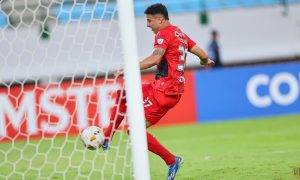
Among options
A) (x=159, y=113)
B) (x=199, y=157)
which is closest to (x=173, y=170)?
(x=159, y=113)

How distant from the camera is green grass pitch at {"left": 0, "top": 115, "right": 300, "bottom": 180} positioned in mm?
7211

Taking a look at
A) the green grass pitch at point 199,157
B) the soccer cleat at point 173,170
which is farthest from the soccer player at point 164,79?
the green grass pitch at point 199,157

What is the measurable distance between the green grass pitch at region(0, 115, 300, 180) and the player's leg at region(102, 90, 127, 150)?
129mm

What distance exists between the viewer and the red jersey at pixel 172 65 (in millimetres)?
6590

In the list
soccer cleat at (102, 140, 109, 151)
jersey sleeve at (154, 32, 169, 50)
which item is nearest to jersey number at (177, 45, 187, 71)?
jersey sleeve at (154, 32, 169, 50)

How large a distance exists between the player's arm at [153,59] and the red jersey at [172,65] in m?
0.19

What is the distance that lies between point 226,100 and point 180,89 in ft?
25.5

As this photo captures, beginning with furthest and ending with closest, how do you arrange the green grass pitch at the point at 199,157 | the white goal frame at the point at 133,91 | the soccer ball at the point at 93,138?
1. the green grass pitch at the point at 199,157
2. the soccer ball at the point at 93,138
3. the white goal frame at the point at 133,91

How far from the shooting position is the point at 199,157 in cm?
883

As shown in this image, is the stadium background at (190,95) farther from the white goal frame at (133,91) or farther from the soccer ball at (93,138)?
the soccer ball at (93,138)

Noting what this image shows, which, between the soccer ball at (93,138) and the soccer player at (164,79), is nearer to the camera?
the soccer ball at (93,138)

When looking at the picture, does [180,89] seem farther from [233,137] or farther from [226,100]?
[226,100]

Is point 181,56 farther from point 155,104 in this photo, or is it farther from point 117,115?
point 117,115

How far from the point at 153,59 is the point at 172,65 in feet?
1.48
